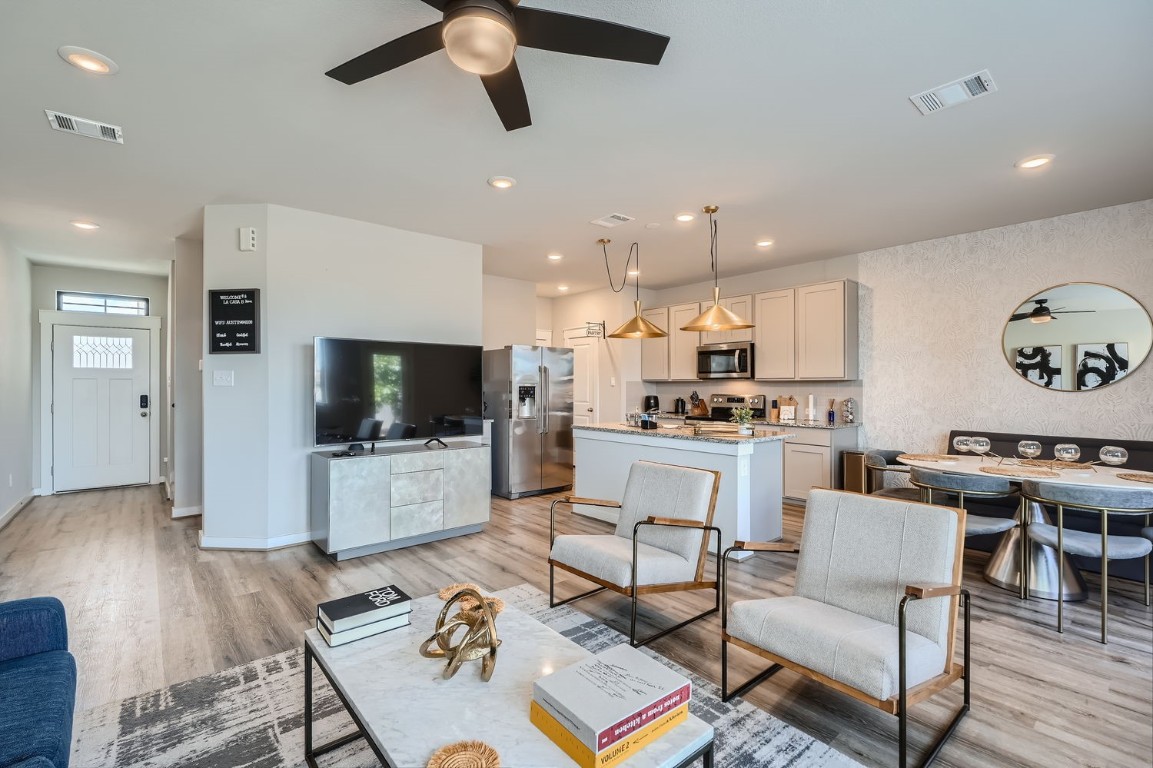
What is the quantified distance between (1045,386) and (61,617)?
6.35 metres

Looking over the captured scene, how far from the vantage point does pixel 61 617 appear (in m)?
1.84

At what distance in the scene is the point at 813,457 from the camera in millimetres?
5535

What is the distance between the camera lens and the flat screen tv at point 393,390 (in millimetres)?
4156

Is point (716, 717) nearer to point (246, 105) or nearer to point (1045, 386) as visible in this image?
point (246, 105)

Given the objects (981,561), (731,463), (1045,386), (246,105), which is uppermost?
(246,105)

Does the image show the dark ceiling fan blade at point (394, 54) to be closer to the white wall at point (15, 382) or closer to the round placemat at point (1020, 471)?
the round placemat at point (1020, 471)

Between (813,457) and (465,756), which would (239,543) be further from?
(813,457)

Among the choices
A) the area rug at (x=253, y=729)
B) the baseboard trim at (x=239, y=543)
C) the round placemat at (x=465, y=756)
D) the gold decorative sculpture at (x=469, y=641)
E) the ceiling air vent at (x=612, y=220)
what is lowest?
the area rug at (x=253, y=729)

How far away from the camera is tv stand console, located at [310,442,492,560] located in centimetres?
394

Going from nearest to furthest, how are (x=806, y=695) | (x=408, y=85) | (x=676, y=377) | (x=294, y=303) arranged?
1. (x=806, y=695)
2. (x=408, y=85)
3. (x=294, y=303)
4. (x=676, y=377)

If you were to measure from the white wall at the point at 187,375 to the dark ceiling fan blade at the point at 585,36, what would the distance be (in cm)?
485


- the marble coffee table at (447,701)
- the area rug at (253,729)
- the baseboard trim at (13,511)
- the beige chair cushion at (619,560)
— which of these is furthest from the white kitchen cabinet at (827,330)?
the baseboard trim at (13,511)

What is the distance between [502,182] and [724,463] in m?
2.58

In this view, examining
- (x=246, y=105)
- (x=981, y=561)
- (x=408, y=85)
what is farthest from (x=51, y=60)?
(x=981, y=561)
